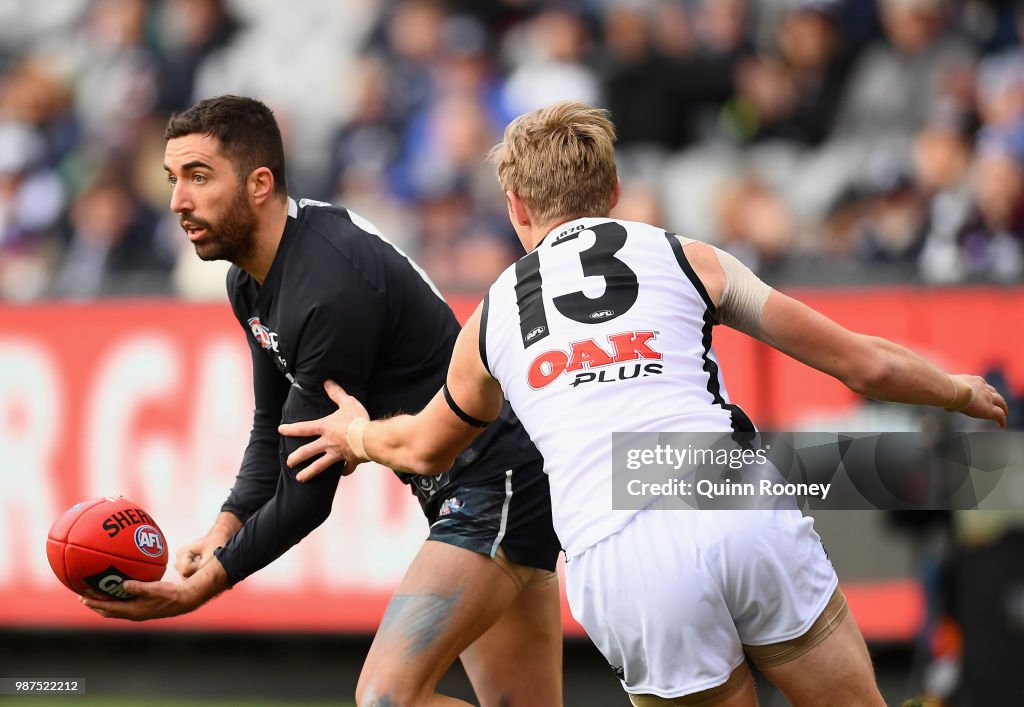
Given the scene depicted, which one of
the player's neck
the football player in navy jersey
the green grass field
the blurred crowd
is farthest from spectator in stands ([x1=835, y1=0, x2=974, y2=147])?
the player's neck

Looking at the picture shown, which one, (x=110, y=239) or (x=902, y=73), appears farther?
(x=110, y=239)

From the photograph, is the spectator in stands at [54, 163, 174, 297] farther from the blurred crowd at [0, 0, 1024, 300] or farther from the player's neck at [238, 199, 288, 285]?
the player's neck at [238, 199, 288, 285]

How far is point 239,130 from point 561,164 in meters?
1.34

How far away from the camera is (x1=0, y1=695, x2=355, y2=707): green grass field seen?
7793mm

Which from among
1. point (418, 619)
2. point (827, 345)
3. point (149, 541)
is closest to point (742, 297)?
point (827, 345)

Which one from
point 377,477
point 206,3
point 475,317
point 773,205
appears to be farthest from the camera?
point 206,3

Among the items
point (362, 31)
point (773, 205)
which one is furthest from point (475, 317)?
point (362, 31)

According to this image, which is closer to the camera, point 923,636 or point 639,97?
point 923,636

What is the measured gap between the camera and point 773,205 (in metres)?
10.1

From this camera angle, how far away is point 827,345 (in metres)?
3.91

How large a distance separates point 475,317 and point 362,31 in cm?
887

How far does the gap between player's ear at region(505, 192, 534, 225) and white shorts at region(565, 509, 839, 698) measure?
3.35 feet

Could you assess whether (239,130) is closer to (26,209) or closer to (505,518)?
(505,518)

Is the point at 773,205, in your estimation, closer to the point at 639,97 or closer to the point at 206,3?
the point at 639,97
